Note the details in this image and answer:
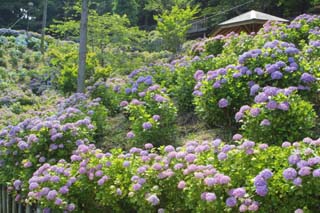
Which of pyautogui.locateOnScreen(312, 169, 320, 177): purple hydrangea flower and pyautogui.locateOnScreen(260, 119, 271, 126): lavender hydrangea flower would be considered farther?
pyautogui.locateOnScreen(260, 119, 271, 126): lavender hydrangea flower

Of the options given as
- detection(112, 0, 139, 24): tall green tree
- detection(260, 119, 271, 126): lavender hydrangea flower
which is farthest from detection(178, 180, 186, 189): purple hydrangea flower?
detection(112, 0, 139, 24): tall green tree

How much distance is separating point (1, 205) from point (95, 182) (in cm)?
200

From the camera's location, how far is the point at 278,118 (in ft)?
12.2

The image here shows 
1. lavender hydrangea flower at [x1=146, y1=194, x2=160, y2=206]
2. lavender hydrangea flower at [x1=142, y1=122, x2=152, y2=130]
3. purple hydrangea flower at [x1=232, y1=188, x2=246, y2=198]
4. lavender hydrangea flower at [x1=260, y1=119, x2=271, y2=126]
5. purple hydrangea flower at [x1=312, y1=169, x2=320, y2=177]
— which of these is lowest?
lavender hydrangea flower at [x1=146, y1=194, x2=160, y2=206]

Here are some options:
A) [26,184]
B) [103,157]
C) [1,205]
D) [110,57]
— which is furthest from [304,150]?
[110,57]

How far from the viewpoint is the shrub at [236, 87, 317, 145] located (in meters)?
3.72

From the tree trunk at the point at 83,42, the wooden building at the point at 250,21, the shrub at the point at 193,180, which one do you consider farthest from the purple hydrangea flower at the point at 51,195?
the wooden building at the point at 250,21

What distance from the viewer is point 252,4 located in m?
19.6

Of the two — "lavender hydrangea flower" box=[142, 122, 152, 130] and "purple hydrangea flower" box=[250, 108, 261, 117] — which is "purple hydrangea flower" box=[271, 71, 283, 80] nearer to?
"purple hydrangea flower" box=[250, 108, 261, 117]

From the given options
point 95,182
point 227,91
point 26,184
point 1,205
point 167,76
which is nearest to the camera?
point 95,182

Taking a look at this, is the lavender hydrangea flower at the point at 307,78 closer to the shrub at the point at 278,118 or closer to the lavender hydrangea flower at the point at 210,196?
the shrub at the point at 278,118

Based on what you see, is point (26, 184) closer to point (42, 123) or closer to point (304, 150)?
point (42, 123)

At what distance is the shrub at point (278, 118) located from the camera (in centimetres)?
372

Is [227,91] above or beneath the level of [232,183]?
above
